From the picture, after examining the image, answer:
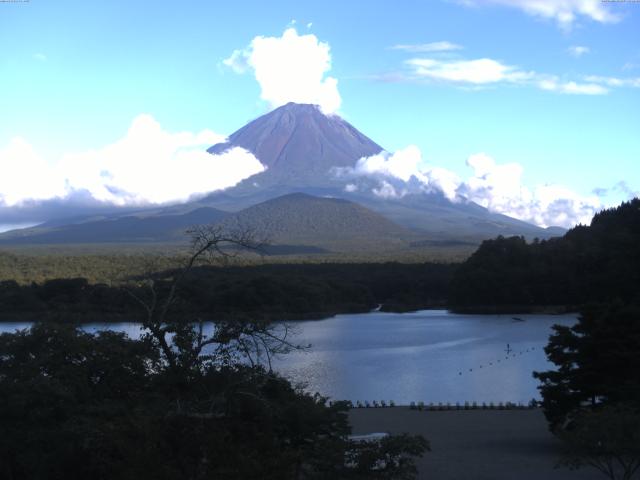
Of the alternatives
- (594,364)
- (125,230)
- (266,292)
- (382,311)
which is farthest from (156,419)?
(125,230)

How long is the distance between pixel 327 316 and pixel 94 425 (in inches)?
1198

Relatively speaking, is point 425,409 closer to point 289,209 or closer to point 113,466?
point 113,466

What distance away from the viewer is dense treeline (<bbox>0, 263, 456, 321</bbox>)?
3024 cm

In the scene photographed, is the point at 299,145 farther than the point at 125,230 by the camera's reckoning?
Yes

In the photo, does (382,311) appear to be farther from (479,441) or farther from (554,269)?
(479,441)

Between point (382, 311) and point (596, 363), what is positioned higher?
point (596, 363)

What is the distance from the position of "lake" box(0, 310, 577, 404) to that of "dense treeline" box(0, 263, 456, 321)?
64.1 inches

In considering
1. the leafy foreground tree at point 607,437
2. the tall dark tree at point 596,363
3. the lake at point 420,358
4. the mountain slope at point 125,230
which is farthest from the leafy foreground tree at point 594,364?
the mountain slope at point 125,230

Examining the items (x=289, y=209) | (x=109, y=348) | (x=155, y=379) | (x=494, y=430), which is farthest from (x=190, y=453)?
(x=289, y=209)

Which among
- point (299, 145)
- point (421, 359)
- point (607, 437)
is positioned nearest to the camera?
point (607, 437)

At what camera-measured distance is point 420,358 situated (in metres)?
22.4

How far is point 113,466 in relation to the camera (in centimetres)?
493

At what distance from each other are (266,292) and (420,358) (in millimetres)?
11862

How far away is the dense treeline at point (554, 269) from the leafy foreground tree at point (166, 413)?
91.9 ft
